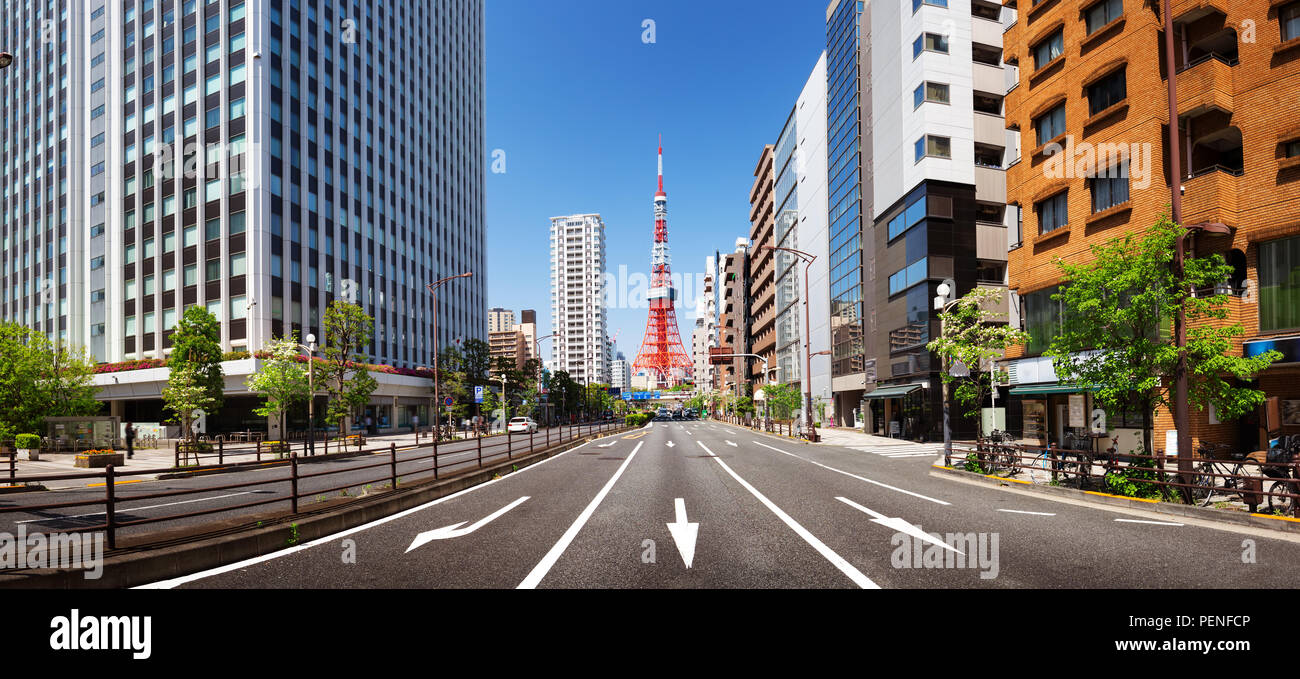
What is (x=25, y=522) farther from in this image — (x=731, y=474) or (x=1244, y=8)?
(x=1244, y=8)

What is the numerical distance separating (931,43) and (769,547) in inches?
1663

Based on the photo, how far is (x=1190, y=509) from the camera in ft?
34.7

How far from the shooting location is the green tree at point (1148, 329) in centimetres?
1159

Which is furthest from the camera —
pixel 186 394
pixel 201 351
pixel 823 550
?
pixel 201 351

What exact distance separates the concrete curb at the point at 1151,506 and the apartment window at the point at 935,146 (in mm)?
28112

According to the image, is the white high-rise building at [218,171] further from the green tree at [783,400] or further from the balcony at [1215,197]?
the balcony at [1215,197]

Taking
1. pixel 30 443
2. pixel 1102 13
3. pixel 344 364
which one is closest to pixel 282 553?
pixel 344 364

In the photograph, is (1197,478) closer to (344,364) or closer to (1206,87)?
(1206,87)

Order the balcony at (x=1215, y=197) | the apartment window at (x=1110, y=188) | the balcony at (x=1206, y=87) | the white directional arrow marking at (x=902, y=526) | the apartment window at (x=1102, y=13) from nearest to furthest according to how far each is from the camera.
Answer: the white directional arrow marking at (x=902, y=526) < the balcony at (x=1215, y=197) < the balcony at (x=1206, y=87) < the apartment window at (x=1110, y=188) < the apartment window at (x=1102, y=13)

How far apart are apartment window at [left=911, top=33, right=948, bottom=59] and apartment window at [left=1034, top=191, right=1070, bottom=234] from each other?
64.7 feet

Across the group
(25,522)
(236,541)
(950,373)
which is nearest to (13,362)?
(25,522)

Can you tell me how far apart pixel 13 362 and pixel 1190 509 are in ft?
156

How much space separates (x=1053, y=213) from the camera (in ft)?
78.6

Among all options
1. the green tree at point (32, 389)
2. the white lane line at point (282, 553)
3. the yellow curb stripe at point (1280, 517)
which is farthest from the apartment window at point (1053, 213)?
the green tree at point (32, 389)
